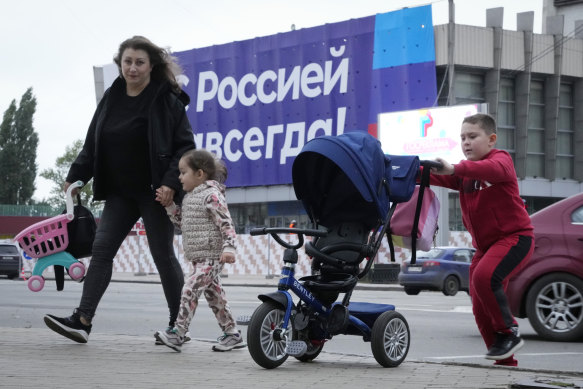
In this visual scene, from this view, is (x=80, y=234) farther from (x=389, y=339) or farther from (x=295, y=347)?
(x=389, y=339)

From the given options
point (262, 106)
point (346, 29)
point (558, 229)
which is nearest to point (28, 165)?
point (262, 106)

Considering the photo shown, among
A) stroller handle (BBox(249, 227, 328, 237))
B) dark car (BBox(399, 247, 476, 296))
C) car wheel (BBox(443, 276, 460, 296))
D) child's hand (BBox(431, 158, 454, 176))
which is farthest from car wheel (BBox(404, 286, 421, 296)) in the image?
child's hand (BBox(431, 158, 454, 176))

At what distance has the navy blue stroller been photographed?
6184 millimetres

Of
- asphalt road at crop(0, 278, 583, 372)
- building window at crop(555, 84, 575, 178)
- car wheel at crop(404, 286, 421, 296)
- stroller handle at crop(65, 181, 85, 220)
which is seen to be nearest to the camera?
stroller handle at crop(65, 181, 85, 220)

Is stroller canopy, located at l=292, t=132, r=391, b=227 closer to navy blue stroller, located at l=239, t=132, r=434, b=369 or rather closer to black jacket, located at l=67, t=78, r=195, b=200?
navy blue stroller, located at l=239, t=132, r=434, b=369

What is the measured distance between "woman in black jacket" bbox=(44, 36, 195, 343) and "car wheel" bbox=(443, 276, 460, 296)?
1711cm

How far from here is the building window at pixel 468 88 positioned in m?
46.7

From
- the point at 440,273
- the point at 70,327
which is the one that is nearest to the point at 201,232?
the point at 70,327

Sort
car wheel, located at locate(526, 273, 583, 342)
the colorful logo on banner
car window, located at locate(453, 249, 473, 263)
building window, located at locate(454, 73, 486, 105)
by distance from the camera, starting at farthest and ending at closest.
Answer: building window, located at locate(454, 73, 486, 105)
the colorful logo on banner
car window, located at locate(453, 249, 473, 263)
car wheel, located at locate(526, 273, 583, 342)

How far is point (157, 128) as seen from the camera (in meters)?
7.16

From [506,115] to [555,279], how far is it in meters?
39.2

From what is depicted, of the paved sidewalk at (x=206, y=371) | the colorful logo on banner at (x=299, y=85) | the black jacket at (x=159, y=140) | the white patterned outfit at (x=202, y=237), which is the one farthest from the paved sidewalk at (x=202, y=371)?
the colorful logo on banner at (x=299, y=85)

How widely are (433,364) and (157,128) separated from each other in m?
2.54

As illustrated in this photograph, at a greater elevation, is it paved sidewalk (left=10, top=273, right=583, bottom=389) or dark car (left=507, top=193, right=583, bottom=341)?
dark car (left=507, top=193, right=583, bottom=341)
